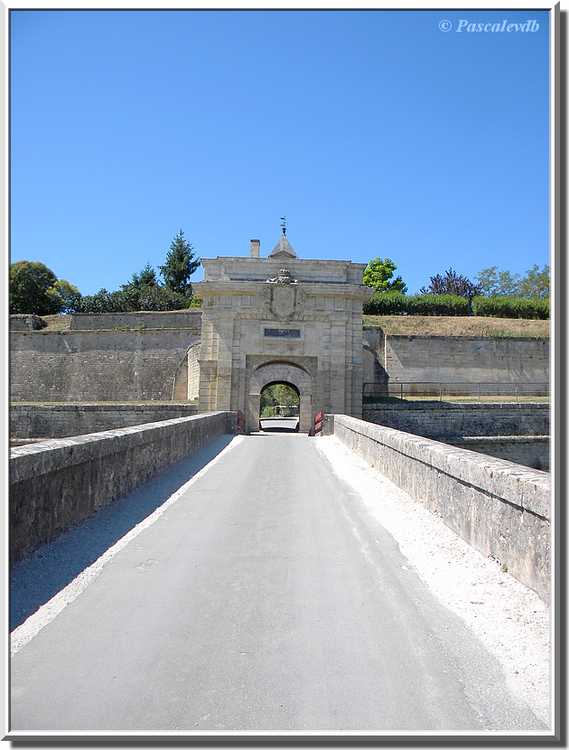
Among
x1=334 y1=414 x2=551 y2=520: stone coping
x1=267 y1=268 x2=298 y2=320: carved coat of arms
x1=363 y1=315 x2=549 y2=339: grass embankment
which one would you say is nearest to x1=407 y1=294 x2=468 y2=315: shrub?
x1=363 y1=315 x2=549 y2=339: grass embankment

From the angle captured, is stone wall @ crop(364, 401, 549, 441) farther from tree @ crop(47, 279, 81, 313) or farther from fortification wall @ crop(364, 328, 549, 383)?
tree @ crop(47, 279, 81, 313)

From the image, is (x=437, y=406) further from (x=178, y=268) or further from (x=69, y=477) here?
(x=178, y=268)

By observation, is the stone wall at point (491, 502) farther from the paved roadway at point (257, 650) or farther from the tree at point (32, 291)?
the tree at point (32, 291)

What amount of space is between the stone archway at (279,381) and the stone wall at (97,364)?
903cm

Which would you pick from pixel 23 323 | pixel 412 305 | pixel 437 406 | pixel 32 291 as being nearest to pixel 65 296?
pixel 32 291

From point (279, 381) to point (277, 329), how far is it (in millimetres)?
7312

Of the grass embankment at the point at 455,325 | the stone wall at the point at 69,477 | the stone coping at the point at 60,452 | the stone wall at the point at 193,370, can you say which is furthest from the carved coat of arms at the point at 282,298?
the stone coping at the point at 60,452

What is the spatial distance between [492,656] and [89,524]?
424 cm

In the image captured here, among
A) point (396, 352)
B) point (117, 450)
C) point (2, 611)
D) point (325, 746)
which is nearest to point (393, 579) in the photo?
point (325, 746)

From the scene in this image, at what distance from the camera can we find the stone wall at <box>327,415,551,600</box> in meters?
3.83

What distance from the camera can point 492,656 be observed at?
3.33m

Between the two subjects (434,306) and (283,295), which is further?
(434,306)

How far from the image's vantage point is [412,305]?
49.9 meters

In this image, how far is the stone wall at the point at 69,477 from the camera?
448cm
